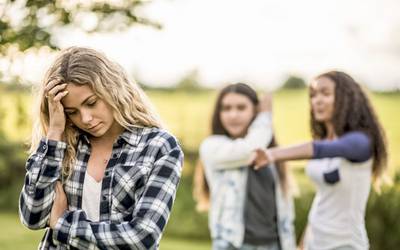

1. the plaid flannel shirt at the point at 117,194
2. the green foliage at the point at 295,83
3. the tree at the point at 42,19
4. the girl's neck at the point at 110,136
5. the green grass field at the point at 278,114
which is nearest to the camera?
the plaid flannel shirt at the point at 117,194

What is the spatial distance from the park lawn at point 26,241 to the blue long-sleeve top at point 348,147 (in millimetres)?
4693

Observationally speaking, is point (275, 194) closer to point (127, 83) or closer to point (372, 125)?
point (372, 125)

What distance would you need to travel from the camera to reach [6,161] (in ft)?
30.2

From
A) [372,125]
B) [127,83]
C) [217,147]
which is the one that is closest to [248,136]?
[217,147]

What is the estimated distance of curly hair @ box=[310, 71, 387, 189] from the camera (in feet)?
12.5

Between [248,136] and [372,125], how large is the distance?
3.10 ft

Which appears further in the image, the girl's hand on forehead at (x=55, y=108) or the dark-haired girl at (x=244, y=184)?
the dark-haired girl at (x=244, y=184)

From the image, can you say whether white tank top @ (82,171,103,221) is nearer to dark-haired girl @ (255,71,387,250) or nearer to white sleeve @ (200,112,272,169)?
dark-haired girl @ (255,71,387,250)

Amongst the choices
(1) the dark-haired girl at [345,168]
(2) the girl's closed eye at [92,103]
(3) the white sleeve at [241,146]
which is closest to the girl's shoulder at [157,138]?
(2) the girl's closed eye at [92,103]

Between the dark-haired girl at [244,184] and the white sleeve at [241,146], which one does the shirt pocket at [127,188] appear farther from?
the white sleeve at [241,146]

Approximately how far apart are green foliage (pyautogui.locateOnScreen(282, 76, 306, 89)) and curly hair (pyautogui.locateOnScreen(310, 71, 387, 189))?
13.1 ft

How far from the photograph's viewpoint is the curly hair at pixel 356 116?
12.5 feet

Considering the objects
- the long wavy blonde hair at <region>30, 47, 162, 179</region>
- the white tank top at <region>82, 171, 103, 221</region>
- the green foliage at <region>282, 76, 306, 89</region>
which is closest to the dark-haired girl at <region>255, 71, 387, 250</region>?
the long wavy blonde hair at <region>30, 47, 162, 179</region>

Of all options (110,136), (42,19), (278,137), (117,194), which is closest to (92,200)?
(117,194)
